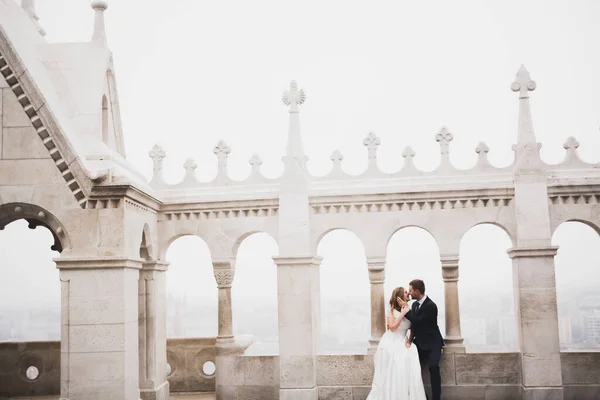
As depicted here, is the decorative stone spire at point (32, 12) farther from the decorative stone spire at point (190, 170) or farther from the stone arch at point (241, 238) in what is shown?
the stone arch at point (241, 238)

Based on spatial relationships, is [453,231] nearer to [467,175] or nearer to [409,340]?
[467,175]

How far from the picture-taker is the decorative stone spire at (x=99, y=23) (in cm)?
1298

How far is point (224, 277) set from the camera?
14148mm

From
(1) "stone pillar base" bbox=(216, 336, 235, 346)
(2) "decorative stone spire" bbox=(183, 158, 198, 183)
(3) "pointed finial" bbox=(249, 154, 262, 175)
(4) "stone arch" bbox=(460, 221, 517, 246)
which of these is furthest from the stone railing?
(4) "stone arch" bbox=(460, 221, 517, 246)

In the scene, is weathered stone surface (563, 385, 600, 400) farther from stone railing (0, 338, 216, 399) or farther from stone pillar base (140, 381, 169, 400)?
stone pillar base (140, 381, 169, 400)

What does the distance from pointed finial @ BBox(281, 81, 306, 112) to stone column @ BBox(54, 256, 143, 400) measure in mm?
4382

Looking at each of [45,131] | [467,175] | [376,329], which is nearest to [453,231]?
[467,175]

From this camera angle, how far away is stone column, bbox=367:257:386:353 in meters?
13.6

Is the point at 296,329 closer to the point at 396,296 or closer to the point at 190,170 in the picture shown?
the point at 396,296

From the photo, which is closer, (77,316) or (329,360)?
(77,316)

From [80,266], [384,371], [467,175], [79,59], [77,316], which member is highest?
[79,59]

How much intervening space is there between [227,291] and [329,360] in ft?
7.42

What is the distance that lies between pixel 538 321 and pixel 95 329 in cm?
721

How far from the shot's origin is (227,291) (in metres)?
14.2
